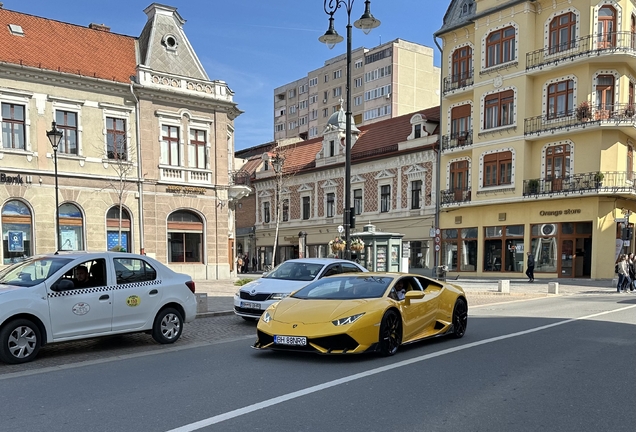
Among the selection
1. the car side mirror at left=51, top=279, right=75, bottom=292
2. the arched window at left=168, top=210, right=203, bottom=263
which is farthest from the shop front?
the car side mirror at left=51, top=279, right=75, bottom=292

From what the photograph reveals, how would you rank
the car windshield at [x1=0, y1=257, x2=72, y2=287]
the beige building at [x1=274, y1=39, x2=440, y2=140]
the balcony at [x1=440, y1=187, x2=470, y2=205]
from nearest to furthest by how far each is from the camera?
1. the car windshield at [x1=0, y1=257, x2=72, y2=287]
2. the balcony at [x1=440, y1=187, x2=470, y2=205]
3. the beige building at [x1=274, y1=39, x2=440, y2=140]

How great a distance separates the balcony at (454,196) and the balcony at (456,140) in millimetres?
2917

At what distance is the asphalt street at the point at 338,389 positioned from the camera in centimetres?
497

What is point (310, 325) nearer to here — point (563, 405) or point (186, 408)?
point (186, 408)

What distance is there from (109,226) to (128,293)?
66.3ft

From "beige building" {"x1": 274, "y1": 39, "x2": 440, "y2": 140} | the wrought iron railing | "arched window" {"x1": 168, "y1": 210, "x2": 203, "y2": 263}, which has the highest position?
"beige building" {"x1": 274, "y1": 39, "x2": 440, "y2": 140}

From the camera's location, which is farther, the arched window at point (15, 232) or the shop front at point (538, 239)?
the shop front at point (538, 239)

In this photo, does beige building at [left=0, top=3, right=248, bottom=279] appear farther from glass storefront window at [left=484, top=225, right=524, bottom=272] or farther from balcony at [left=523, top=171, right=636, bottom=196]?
balcony at [left=523, top=171, right=636, bottom=196]

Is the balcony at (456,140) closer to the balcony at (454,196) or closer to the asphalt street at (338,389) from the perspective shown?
the balcony at (454,196)

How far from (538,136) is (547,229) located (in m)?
5.62

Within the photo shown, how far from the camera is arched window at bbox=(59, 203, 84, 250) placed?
26.2 m

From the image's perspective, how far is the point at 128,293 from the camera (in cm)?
894

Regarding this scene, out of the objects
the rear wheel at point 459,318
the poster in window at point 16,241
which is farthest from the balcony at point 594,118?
the poster in window at point 16,241

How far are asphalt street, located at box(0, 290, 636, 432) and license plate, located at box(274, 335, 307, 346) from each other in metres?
0.28
